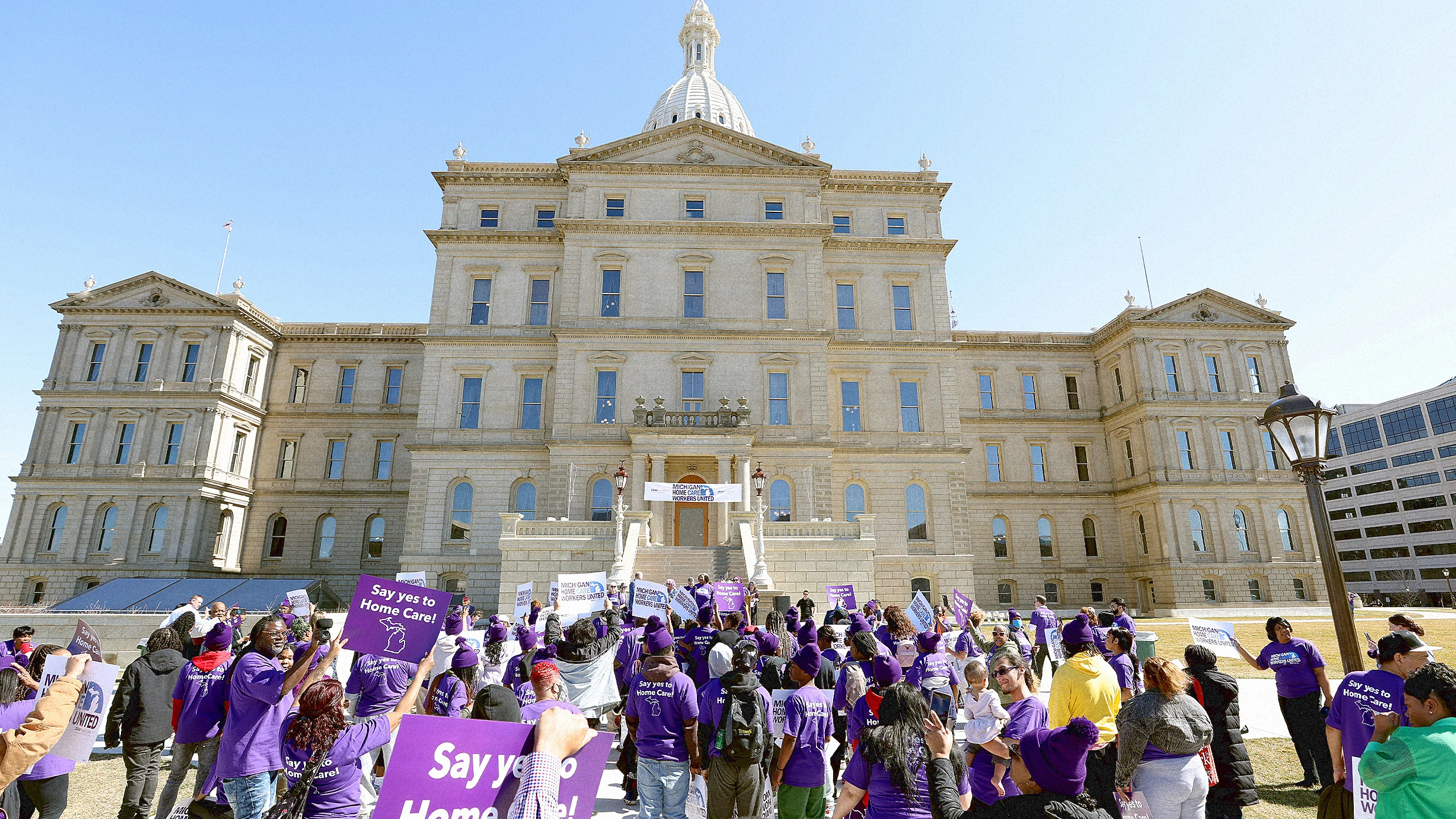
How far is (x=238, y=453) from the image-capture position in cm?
4331

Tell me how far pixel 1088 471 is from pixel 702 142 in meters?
31.0

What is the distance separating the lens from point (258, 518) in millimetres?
44031

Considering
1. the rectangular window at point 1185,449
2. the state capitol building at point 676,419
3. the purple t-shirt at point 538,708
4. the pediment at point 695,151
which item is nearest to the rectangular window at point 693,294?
the state capitol building at point 676,419

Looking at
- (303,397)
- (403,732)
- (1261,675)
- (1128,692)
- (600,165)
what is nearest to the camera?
(403,732)

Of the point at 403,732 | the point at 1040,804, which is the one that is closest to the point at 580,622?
the point at 403,732

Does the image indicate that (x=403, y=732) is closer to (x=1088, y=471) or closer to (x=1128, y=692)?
(x=1128, y=692)

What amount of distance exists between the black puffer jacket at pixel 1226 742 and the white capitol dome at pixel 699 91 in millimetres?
59045

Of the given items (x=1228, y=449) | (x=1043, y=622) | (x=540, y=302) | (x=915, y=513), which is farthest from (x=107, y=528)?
(x=1228, y=449)

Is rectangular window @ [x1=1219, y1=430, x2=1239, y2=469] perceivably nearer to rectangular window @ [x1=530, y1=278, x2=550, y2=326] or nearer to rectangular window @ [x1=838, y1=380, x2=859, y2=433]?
rectangular window @ [x1=838, y1=380, x2=859, y2=433]

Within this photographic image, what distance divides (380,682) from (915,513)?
104ft

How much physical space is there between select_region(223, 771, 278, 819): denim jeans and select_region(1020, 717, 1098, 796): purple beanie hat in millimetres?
5700

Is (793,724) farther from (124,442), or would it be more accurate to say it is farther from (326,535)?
(124,442)

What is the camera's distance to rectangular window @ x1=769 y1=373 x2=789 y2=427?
1405 inches

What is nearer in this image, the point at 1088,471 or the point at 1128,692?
the point at 1128,692
